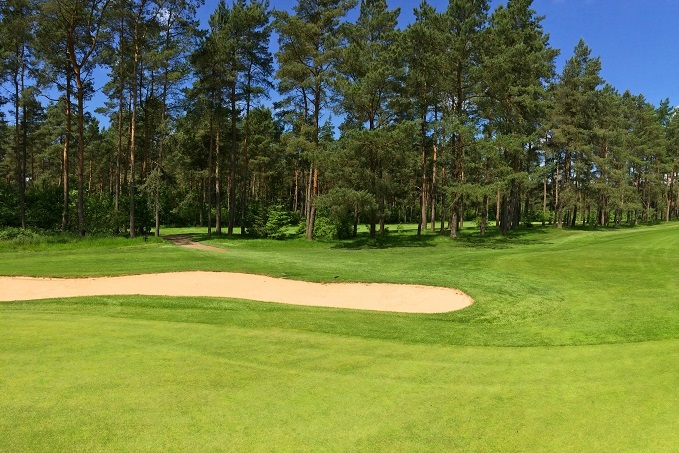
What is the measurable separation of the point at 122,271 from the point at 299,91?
66.2ft

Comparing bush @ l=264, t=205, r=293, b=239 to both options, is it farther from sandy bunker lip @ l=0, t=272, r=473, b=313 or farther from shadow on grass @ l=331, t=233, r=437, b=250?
sandy bunker lip @ l=0, t=272, r=473, b=313

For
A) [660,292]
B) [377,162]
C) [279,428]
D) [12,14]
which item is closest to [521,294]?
[660,292]

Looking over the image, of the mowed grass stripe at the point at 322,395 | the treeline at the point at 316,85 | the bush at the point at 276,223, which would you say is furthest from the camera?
the bush at the point at 276,223

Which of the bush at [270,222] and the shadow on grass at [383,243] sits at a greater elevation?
the bush at [270,222]

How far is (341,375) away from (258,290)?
866cm

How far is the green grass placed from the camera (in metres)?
3.93

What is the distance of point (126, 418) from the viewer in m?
4.06

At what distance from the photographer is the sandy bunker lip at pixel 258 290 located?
40.4 feet

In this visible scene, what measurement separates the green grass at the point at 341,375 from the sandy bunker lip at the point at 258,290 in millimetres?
1489

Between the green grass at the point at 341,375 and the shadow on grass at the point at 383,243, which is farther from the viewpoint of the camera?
the shadow on grass at the point at 383,243

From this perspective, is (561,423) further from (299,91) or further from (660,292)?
(299,91)

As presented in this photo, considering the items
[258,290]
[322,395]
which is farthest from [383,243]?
[322,395]

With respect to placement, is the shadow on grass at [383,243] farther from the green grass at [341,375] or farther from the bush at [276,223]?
the green grass at [341,375]

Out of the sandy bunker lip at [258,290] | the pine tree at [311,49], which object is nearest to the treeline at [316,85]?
the pine tree at [311,49]
